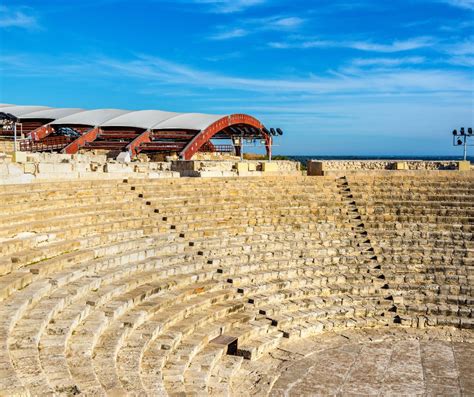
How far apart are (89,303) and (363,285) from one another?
8.16m

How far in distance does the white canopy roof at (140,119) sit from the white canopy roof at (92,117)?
1.11 meters

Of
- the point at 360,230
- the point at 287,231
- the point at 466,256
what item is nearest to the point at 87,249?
the point at 287,231

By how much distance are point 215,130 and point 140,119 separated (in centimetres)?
658

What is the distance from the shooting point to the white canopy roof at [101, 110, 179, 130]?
43719 millimetres

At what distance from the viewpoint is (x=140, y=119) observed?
1788 inches

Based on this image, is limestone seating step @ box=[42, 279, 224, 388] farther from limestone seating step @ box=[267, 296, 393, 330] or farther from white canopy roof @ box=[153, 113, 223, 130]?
white canopy roof @ box=[153, 113, 223, 130]

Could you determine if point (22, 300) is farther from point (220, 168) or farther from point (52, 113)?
point (52, 113)

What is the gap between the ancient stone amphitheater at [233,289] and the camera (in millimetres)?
7894

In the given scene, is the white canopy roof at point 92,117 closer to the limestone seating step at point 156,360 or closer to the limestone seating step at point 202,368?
the limestone seating step at point 202,368

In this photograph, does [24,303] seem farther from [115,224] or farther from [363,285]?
[363,285]

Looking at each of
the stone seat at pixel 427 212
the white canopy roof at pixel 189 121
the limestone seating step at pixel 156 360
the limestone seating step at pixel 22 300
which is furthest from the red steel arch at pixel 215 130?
the limestone seating step at pixel 22 300

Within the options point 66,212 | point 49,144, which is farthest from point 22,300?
point 49,144

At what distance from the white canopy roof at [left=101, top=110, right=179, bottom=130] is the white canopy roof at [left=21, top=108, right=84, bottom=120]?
19.0 feet

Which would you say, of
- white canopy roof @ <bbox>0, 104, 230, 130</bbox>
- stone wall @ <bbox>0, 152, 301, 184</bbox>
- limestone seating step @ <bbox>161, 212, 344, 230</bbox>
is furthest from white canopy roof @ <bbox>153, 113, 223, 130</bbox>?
limestone seating step @ <bbox>161, 212, 344, 230</bbox>
